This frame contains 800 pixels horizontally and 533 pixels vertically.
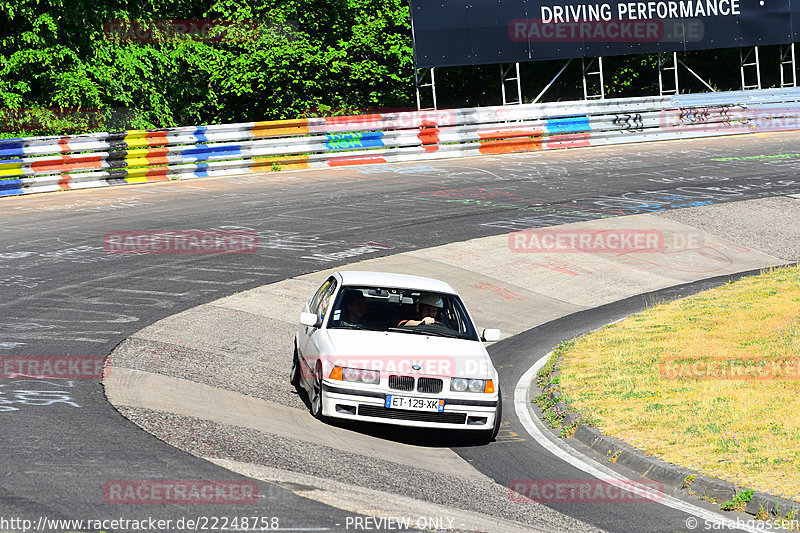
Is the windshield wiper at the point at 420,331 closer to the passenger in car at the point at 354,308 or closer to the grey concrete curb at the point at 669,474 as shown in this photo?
the passenger in car at the point at 354,308

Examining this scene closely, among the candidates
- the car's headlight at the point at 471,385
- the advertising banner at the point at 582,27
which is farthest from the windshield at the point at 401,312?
the advertising banner at the point at 582,27

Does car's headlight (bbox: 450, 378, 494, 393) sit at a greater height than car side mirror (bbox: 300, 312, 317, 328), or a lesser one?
lesser

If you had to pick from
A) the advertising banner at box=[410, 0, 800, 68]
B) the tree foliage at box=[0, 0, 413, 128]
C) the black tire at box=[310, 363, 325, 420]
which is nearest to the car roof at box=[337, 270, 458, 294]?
the black tire at box=[310, 363, 325, 420]

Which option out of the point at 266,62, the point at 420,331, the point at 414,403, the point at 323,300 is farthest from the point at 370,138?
the point at 414,403

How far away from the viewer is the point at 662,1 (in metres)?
35.6

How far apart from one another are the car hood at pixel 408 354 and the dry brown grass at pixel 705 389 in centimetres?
158

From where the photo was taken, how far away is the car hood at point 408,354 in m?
9.59

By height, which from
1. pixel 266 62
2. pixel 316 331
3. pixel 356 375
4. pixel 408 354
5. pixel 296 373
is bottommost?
pixel 296 373

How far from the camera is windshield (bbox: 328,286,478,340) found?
10430 mm

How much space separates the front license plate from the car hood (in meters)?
0.26

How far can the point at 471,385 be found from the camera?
9688 millimetres

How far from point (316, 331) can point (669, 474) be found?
3.96 metres

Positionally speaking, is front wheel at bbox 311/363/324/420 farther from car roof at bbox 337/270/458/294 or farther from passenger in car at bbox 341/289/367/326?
car roof at bbox 337/270/458/294

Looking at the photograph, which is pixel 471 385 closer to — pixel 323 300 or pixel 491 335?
pixel 491 335
